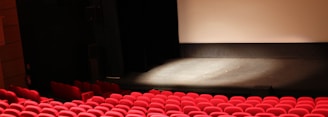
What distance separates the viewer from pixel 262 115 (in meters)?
6.74

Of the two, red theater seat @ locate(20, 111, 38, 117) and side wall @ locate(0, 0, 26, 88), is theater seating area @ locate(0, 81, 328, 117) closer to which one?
red theater seat @ locate(20, 111, 38, 117)

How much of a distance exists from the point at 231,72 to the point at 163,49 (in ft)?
8.46

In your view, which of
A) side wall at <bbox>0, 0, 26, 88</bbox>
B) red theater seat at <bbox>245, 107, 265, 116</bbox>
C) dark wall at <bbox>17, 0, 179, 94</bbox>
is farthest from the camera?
dark wall at <bbox>17, 0, 179, 94</bbox>

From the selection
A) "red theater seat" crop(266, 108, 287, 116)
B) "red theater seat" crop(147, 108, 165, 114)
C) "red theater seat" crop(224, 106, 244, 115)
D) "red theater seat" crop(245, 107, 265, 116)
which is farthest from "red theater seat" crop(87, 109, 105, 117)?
"red theater seat" crop(266, 108, 287, 116)

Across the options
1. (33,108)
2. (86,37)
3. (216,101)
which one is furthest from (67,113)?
(86,37)

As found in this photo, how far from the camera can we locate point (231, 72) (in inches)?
456

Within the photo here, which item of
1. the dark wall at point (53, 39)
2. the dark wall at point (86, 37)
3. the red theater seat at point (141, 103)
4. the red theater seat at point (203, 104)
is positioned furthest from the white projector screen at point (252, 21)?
the red theater seat at point (141, 103)

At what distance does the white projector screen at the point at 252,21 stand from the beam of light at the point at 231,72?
24.1 inches

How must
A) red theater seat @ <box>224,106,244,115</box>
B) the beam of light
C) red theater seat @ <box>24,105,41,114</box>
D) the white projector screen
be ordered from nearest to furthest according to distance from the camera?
red theater seat @ <box>224,106,244,115</box>, red theater seat @ <box>24,105,41,114</box>, the beam of light, the white projector screen

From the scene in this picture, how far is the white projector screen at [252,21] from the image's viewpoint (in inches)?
471

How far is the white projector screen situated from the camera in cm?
1195

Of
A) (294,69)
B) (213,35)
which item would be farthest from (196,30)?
(294,69)

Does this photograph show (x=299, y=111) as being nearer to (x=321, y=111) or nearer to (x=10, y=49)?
(x=321, y=111)

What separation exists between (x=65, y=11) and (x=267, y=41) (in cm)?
524
